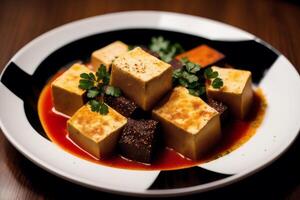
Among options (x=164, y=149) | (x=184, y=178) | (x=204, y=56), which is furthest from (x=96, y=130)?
(x=204, y=56)

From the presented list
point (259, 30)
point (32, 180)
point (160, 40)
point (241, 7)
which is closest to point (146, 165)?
point (32, 180)

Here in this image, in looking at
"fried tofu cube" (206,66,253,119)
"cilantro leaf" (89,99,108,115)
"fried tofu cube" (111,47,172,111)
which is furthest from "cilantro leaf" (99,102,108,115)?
"fried tofu cube" (206,66,253,119)

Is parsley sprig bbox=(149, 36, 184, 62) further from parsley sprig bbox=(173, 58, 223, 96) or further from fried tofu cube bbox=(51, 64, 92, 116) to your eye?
fried tofu cube bbox=(51, 64, 92, 116)

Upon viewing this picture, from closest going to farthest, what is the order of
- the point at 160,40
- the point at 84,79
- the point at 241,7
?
Answer: 1. the point at 84,79
2. the point at 160,40
3. the point at 241,7

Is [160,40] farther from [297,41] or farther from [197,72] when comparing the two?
[297,41]

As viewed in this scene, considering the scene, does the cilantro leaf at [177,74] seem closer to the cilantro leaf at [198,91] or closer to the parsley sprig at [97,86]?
the cilantro leaf at [198,91]

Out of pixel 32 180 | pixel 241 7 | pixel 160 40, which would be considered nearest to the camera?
pixel 32 180

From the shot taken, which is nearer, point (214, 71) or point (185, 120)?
point (185, 120)
